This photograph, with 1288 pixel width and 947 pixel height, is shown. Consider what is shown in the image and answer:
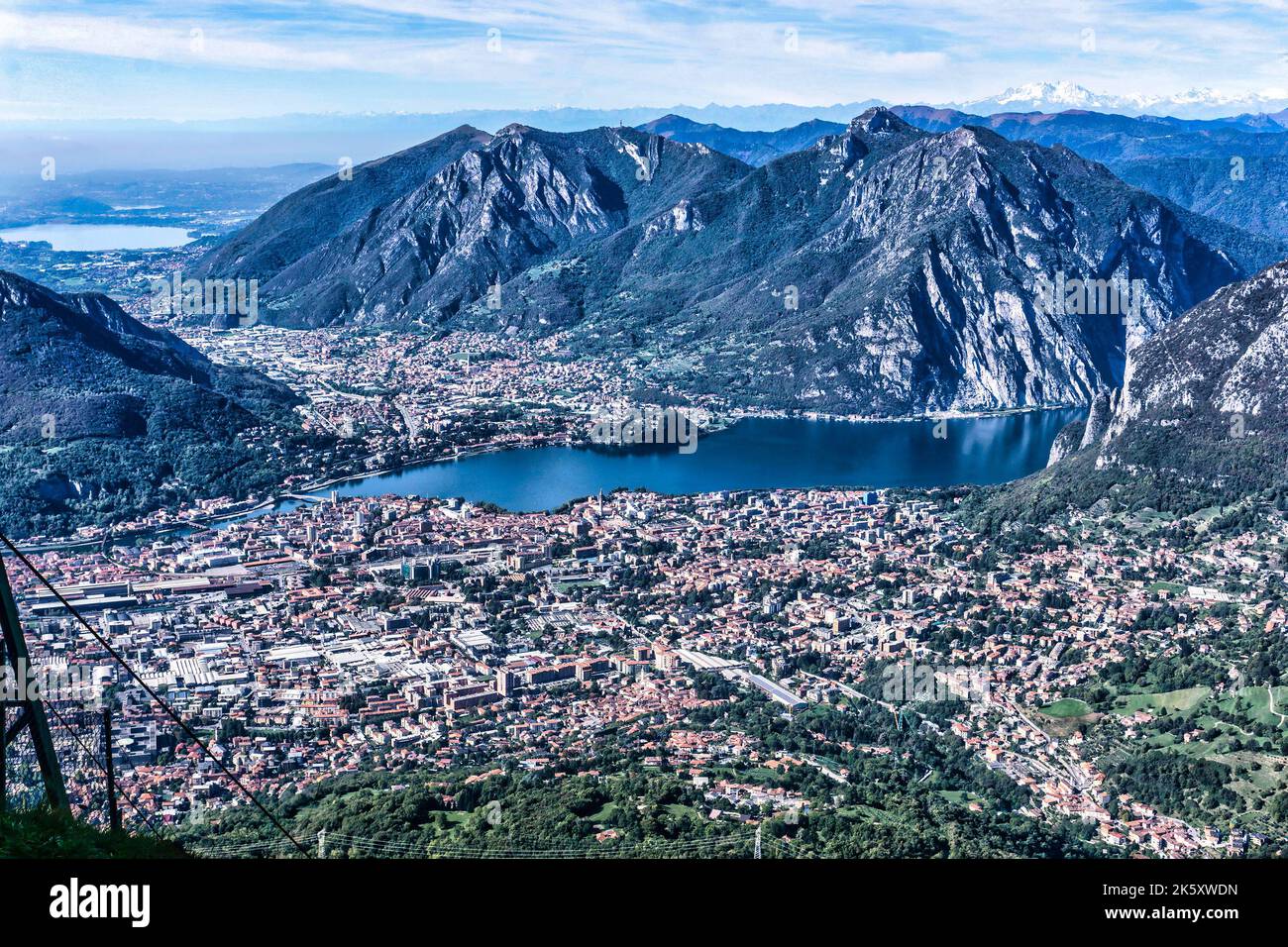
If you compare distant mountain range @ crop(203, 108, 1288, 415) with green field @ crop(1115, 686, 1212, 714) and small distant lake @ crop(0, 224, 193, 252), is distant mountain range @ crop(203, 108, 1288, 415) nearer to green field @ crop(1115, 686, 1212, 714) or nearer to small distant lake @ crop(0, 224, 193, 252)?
small distant lake @ crop(0, 224, 193, 252)

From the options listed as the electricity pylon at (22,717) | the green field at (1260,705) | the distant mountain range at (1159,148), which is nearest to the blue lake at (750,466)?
the green field at (1260,705)

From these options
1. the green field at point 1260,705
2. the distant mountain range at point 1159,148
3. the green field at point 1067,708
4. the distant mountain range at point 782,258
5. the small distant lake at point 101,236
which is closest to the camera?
the green field at point 1260,705

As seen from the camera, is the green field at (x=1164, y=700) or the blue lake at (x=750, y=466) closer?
the green field at (x=1164, y=700)

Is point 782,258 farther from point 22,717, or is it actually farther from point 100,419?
point 22,717

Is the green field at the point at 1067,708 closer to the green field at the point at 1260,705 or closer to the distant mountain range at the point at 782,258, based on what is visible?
the green field at the point at 1260,705

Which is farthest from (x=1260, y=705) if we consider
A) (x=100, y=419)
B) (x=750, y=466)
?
(x=100, y=419)

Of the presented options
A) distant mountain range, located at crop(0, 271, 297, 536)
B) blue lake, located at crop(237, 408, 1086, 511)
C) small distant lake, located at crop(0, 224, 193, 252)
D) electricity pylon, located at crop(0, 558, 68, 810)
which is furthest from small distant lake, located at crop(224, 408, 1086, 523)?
small distant lake, located at crop(0, 224, 193, 252)

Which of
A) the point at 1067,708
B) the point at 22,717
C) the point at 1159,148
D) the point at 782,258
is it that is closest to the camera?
the point at 22,717
